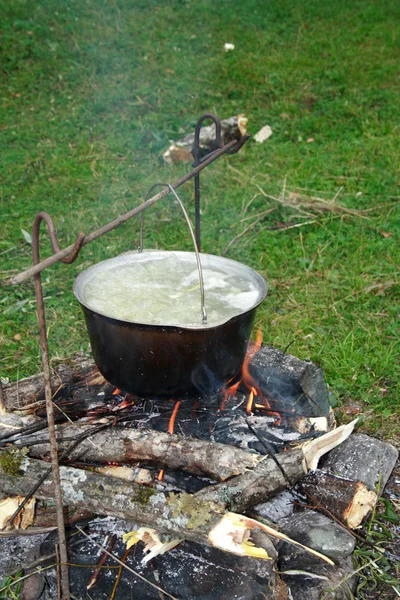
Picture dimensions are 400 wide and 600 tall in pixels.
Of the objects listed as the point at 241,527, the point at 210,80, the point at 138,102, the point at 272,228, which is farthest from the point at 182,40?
the point at 241,527

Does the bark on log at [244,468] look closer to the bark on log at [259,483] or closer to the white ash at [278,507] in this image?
the bark on log at [259,483]

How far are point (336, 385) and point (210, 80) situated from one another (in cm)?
606

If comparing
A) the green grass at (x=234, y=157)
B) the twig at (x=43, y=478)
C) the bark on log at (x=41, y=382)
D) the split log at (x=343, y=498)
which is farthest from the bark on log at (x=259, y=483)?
the bark on log at (x=41, y=382)

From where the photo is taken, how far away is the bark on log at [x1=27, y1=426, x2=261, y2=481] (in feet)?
8.91

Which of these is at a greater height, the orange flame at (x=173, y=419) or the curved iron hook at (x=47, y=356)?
the curved iron hook at (x=47, y=356)

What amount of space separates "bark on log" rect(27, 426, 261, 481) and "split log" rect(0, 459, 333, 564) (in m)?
0.16

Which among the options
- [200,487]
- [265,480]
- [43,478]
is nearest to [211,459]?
[200,487]

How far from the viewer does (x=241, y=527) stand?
2.46 meters

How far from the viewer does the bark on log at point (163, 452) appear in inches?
107

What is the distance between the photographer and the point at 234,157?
721cm

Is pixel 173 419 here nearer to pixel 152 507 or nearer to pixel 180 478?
pixel 180 478

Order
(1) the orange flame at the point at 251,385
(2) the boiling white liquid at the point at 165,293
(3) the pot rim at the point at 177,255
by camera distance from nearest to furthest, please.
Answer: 1. (3) the pot rim at the point at 177,255
2. (2) the boiling white liquid at the point at 165,293
3. (1) the orange flame at the point at 251,385

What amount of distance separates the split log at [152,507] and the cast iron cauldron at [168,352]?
18.7 inches

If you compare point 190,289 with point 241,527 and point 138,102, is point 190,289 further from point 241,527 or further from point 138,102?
point 138,102
